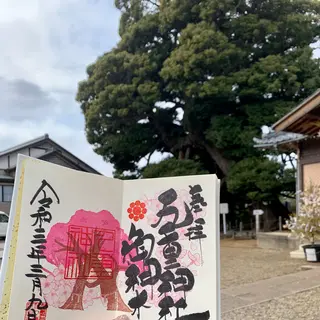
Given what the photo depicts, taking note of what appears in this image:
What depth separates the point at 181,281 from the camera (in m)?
2.24

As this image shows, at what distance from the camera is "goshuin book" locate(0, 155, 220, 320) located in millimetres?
1993

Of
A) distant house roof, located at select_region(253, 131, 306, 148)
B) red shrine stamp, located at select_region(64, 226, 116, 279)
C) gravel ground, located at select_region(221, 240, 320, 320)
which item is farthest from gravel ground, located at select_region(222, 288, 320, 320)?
distant house roof, located at select_region(253, 131, 306, 148)

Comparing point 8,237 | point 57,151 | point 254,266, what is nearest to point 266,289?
point 254,266

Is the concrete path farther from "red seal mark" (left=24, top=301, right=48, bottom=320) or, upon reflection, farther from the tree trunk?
"red seal mark" (left=24, top=301, right=48, bottom=320)

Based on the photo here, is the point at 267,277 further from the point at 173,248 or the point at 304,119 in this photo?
the point at 173,248

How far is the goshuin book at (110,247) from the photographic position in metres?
1.99

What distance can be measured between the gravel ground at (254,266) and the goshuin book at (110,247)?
13.4ft

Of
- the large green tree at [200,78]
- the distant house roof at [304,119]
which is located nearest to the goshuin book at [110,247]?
the distant house roof at [304,119]

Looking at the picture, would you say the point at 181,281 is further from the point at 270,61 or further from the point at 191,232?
the point at 270,61

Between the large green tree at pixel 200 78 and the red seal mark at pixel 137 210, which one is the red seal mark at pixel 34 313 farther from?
the large green tree at pixel 200 78

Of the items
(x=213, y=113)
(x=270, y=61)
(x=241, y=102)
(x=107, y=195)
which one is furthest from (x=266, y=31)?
(x=107, y=195)

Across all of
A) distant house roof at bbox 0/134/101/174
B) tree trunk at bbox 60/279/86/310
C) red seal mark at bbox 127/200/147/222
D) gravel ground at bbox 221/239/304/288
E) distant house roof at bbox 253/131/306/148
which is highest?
distant house roof at bbox 0/134/101/174

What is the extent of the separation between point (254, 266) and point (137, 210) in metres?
6.25

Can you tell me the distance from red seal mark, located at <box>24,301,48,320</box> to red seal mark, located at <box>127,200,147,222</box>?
2.43ft
